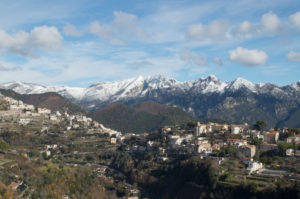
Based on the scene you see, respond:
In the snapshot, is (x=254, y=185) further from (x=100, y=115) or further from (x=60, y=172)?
(x=100, y=115)

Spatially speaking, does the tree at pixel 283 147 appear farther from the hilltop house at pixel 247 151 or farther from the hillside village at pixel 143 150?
the hilltop house at pixel 247 151

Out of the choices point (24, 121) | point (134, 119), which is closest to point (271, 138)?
point (24, 121)

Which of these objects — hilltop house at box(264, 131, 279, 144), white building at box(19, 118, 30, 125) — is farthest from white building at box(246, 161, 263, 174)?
white building at box(19, 118, 30, 125)

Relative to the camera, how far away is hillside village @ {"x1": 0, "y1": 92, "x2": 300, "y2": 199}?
5103cm

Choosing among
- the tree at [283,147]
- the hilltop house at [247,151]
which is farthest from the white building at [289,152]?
the hilltop house at [247,151]

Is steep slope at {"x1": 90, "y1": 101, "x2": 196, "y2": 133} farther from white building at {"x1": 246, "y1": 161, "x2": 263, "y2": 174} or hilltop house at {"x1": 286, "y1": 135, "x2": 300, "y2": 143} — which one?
white building at {"x1": 246, "y1": 161, "x2": 263, "y2": 174}

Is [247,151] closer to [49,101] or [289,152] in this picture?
[289,152]

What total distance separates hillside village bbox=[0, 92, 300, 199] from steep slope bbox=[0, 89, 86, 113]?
1895 inches

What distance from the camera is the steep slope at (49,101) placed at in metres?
151

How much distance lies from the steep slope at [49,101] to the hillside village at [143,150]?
48124 millimetres

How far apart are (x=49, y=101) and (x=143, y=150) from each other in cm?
9769

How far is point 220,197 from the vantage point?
45188mm

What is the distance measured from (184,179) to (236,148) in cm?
1147

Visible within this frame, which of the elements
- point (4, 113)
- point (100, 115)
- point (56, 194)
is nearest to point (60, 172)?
point (56, 194)
